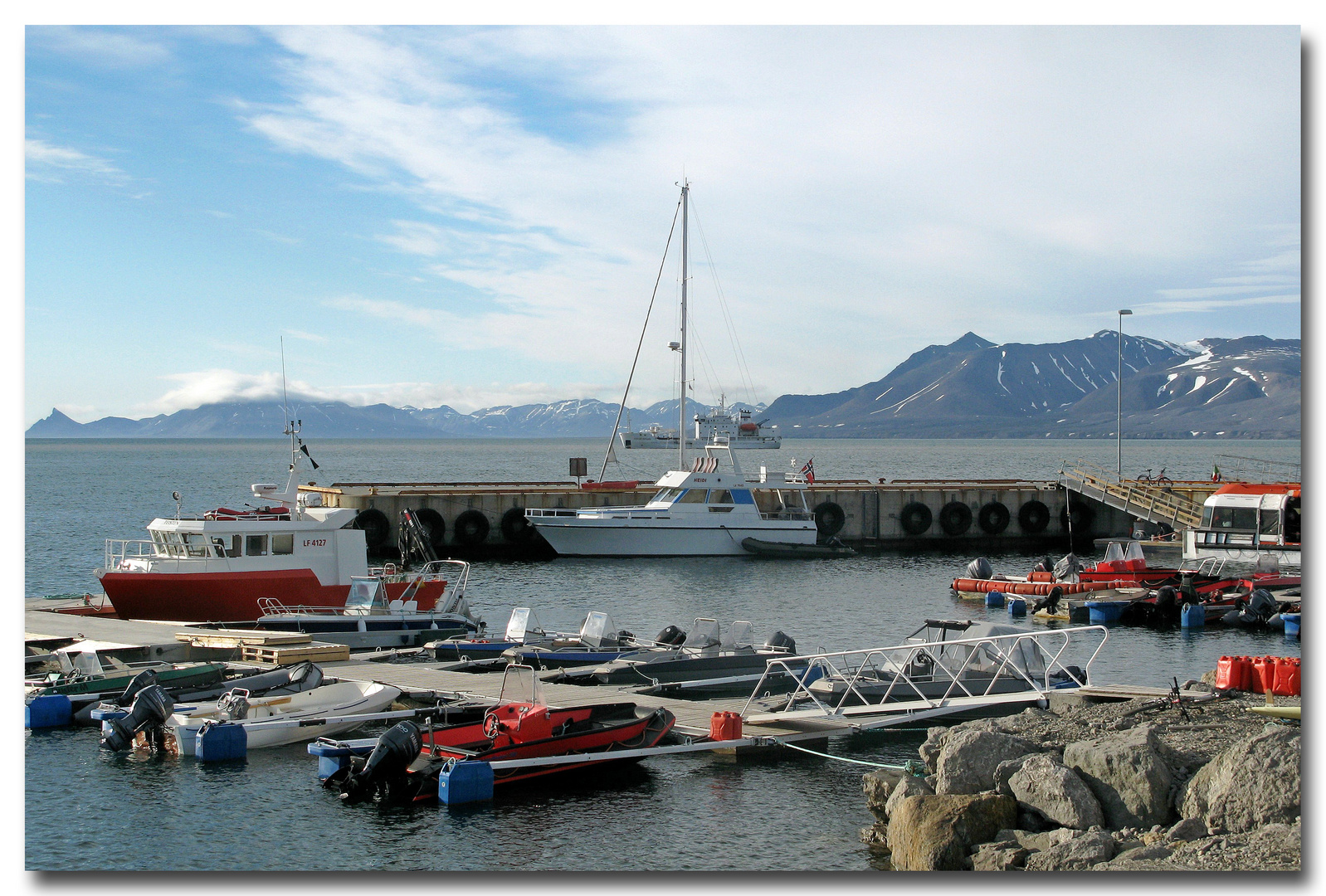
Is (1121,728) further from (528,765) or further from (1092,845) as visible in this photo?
(528,765)

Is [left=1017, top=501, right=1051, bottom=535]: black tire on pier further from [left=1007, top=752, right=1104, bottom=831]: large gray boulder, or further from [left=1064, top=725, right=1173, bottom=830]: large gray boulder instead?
[left=1007, top=752, right=1104, bottom=831]: large gray boulder

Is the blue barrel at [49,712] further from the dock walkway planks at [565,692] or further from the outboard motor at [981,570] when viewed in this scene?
the outboard motor at [981,570]

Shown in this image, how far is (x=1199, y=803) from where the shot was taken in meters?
8.63

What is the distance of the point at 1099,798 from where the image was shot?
919 centimetres

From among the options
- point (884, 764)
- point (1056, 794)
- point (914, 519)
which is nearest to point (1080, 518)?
point (914, 519)

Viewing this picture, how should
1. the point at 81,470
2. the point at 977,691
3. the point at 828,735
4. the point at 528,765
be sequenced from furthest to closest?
the point at 81,470
the point at 977,691
the point at 828,735
the point at 528,765

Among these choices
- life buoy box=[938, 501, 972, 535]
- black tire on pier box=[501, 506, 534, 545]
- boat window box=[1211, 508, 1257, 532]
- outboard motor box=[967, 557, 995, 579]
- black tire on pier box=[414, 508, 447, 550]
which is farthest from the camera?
life buoy box=[938, 501, 972, 535]

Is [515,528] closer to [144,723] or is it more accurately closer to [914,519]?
[914,519]

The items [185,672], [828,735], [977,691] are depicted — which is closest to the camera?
[828,735]

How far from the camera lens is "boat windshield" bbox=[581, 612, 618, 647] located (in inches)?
747

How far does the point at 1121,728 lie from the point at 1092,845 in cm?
302

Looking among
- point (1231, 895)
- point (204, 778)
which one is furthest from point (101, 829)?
point (1231, 895)

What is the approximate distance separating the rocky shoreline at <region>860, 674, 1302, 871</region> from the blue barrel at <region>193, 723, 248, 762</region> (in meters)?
7.21

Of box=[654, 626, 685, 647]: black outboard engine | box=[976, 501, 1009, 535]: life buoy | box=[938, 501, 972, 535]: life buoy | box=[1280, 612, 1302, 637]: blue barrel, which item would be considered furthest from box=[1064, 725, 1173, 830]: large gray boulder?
box=[976, 501, 1009, 535]: life buoy
